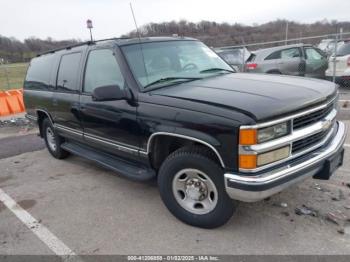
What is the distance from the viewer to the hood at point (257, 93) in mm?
3162

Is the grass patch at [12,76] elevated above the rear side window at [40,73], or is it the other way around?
the rear side window at [40,73]

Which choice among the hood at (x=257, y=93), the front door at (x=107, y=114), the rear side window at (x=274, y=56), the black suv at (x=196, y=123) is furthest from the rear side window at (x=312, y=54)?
the front door at (x=107, y=114)

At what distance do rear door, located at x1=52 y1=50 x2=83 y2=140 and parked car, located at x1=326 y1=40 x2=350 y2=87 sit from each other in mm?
8657

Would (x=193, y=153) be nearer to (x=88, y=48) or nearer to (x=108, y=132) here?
(x=108, y=132)

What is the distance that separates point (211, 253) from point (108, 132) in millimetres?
2017

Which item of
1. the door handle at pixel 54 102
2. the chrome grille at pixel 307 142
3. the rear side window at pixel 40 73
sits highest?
the rear side window at pixel 40 73

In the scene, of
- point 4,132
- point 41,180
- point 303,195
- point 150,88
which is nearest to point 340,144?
point 303,195

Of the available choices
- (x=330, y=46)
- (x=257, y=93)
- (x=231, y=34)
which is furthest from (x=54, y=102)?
(x=231, y=34)

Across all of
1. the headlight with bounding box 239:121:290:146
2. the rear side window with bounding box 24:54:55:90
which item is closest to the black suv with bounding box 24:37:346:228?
the headlight with bounding box 239:121:290:146

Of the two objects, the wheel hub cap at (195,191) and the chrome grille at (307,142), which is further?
the wheel hub cap at (195,191)

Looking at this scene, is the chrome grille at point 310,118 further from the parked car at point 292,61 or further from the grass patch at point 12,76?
the grass patch at point 12,76

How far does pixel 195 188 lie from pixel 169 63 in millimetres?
1631

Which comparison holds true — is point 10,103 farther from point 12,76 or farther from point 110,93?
point 12,76

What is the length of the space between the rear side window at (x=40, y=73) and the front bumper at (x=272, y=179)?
410 cm
